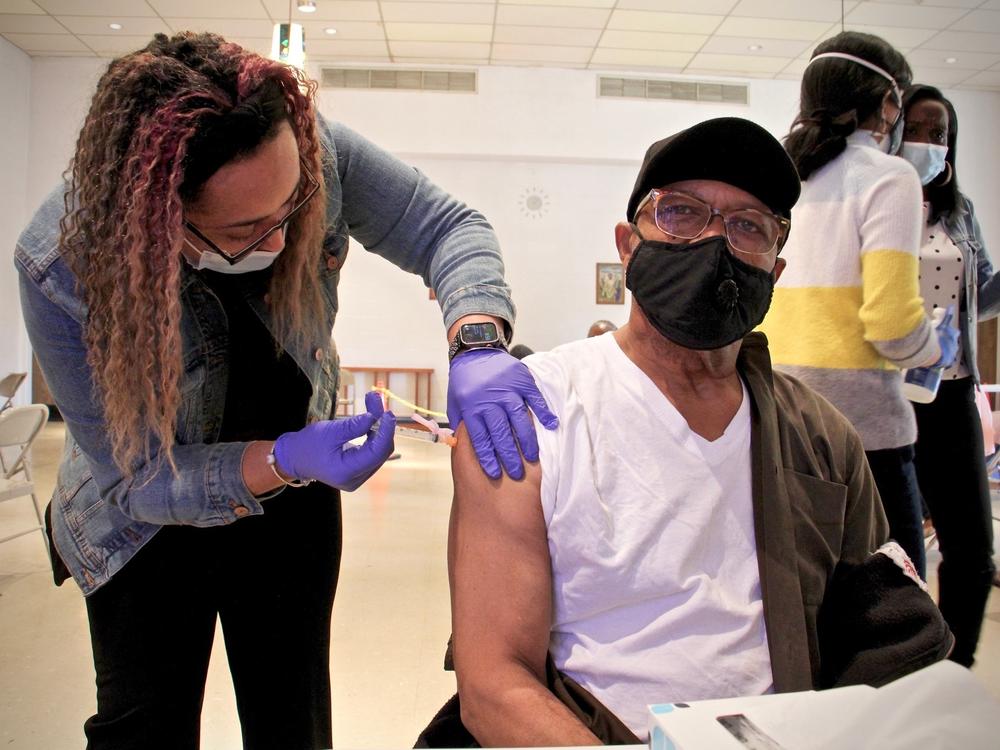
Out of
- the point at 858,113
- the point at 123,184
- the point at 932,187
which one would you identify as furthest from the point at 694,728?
the point at 932,187

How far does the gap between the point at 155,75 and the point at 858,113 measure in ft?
5.01

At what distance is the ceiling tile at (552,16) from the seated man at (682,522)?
6.24 metres

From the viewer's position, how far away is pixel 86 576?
1169 mm

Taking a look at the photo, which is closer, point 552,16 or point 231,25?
point 552,16

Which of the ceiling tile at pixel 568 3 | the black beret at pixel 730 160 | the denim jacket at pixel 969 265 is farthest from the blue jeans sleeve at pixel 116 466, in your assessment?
the ceiling tile at pixel 568 3

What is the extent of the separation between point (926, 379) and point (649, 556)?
1.27 metres

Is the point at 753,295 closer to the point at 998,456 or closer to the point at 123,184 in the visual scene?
the point at 123,184

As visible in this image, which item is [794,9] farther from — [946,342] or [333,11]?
[946,342]

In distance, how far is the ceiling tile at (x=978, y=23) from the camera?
11.5 ft

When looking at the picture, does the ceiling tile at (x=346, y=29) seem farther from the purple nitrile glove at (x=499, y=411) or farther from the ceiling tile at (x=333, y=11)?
the purple nitrile glove at (x=499, y=411)

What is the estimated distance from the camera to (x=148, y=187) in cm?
91

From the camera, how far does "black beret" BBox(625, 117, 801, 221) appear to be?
111 cm

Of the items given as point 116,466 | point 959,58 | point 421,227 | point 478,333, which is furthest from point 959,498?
point 959,58

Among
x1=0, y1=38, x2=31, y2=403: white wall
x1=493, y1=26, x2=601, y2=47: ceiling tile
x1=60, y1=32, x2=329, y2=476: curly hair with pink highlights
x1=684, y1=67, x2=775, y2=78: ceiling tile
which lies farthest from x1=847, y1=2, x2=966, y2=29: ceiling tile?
x1=0, y1=38, x2=31, y2=403: white wall
